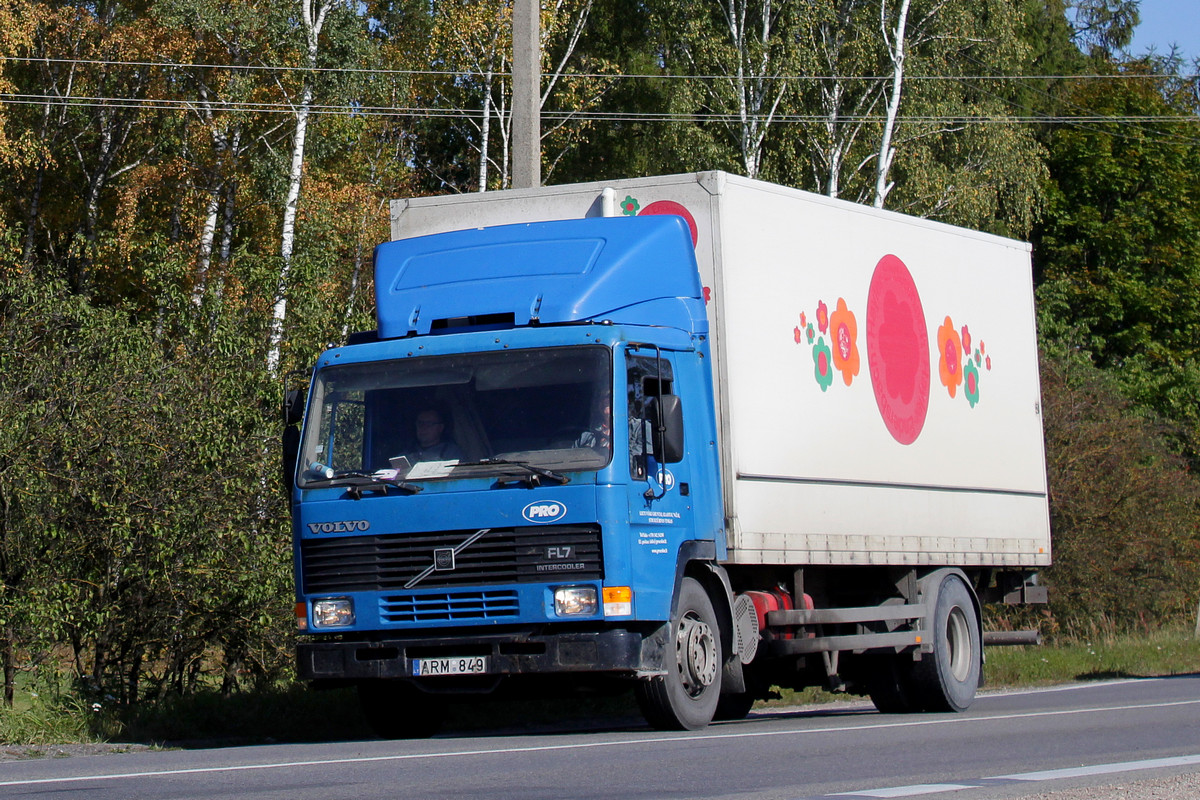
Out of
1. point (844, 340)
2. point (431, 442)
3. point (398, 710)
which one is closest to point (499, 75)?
point (844, 340)

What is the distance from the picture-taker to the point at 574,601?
31.8 feet

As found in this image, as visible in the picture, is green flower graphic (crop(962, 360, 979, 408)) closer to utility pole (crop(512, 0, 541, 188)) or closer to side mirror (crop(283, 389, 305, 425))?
utility pole (crop(512, 0, 541, 188))

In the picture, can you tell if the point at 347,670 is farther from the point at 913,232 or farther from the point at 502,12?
the point at 502,12

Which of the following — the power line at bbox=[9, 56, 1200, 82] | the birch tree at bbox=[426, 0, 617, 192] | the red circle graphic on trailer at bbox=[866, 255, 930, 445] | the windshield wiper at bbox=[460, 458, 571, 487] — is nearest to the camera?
the windshield wiper at bbox=[460, 458, 571, 487]

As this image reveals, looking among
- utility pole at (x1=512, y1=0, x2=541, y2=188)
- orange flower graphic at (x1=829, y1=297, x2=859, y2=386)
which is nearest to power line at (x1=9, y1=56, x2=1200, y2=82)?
utility pole at (x1=512, y1=0, x2=541, y2=188)

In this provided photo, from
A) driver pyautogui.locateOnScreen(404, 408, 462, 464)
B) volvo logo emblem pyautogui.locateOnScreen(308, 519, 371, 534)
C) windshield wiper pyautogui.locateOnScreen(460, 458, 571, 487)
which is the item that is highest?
driver pyautogui.locateOnScreen(404, 408, 462, 464)

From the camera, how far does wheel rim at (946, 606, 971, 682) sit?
1399cm

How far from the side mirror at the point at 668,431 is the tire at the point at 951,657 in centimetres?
438

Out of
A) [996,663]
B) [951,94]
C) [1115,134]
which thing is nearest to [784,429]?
[996,663]

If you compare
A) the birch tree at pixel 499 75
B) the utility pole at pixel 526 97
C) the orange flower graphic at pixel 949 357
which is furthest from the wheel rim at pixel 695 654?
the birch tree at pixel 499 75

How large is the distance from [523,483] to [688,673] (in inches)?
74.1

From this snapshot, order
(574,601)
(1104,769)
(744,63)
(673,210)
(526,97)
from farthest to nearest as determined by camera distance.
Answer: (744,63)
(526,97)
(673,210)
(574,601)
(1104,769)

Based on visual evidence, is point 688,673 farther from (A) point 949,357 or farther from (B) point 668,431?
(A) point 949,357

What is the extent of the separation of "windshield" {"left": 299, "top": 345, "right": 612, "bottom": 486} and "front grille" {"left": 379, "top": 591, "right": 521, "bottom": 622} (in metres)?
0.75
